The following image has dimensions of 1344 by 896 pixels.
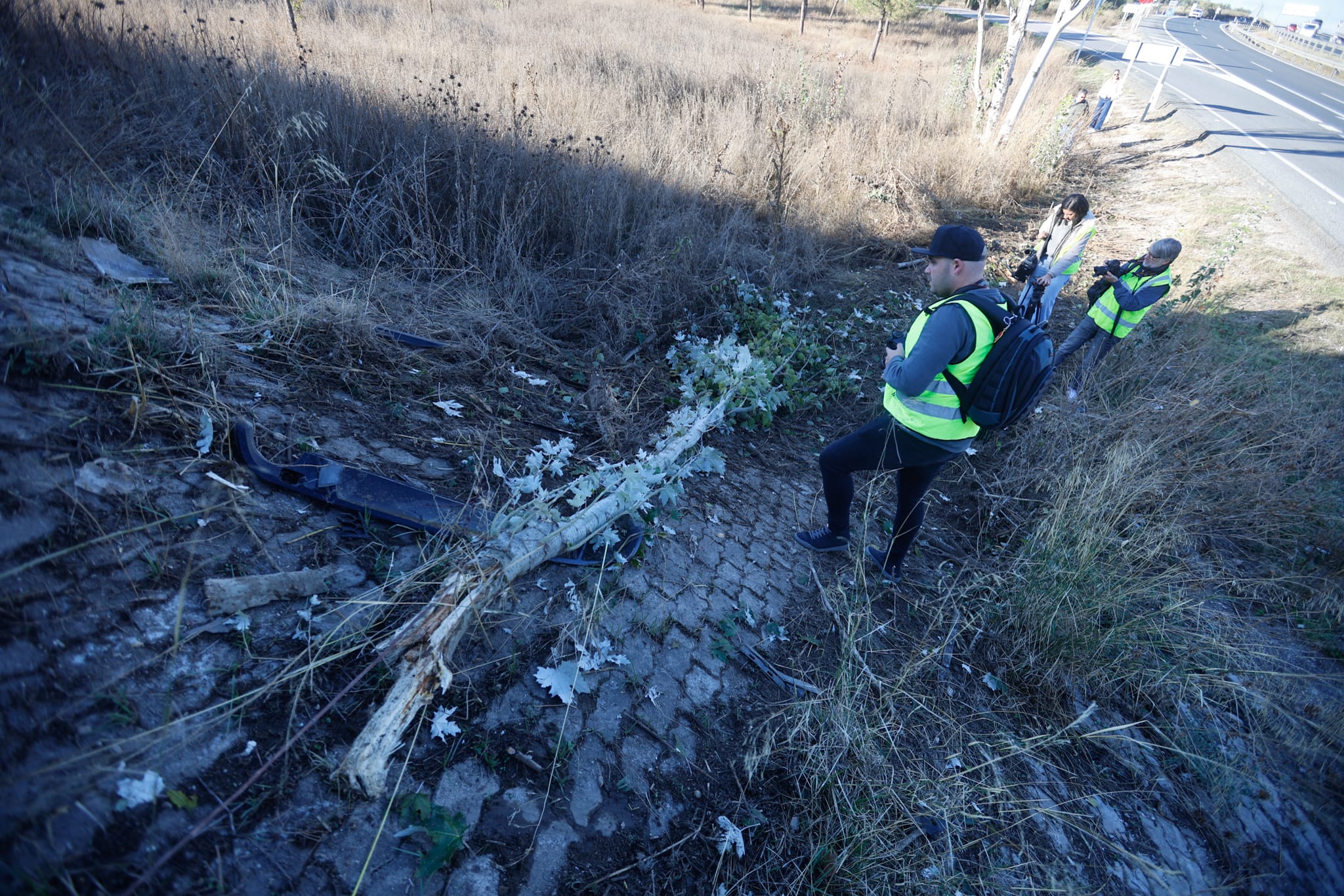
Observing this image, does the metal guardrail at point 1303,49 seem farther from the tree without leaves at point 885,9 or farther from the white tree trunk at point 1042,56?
the white tree trunk at point 1042,56

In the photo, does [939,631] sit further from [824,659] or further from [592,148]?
[592,148]

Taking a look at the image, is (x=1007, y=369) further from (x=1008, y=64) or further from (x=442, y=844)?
(x=1008, y=64)

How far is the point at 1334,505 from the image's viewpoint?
15.8ft

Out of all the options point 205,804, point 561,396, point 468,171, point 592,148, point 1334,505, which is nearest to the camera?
point 205,804

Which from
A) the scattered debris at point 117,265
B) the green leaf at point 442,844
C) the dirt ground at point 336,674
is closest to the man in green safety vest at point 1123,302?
the dirt ground at point 336,674

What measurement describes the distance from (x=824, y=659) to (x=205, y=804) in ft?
8.37

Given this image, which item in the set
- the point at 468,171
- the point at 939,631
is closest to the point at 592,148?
the point at 468,171

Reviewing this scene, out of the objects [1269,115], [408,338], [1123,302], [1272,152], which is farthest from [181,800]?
[1269,115]

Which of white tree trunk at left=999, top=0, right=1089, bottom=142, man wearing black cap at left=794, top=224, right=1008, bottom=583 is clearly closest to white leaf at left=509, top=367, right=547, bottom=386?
man wearing black cap at left=794, top=224, right=1008, bottom=583

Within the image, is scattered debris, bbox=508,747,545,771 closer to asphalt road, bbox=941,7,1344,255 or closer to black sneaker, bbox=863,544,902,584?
black sneaker, bbox=863,544,902,584

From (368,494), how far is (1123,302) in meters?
6.23

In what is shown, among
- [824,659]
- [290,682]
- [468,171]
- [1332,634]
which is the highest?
[468,171]

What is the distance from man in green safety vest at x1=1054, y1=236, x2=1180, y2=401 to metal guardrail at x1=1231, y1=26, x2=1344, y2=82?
3381 cm

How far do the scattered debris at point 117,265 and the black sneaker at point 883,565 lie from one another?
14.3 feet
